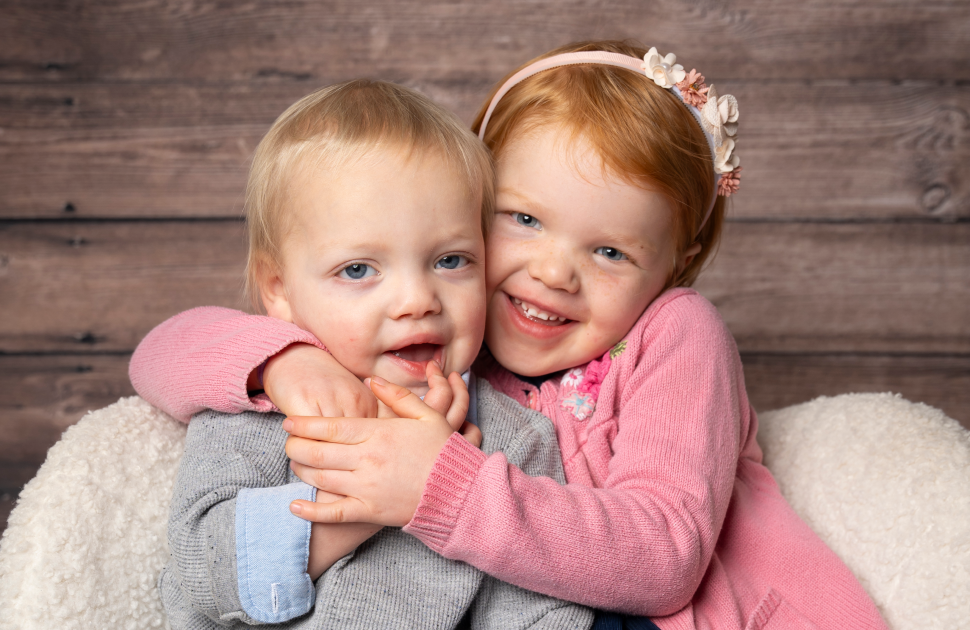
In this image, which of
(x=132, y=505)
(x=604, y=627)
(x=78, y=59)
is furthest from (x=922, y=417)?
(x=78, y=59)

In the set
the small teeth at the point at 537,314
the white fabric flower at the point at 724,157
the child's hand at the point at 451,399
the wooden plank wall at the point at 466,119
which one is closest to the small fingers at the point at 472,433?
the child's hand at the point at 451,399

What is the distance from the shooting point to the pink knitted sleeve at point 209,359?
37.8 inches

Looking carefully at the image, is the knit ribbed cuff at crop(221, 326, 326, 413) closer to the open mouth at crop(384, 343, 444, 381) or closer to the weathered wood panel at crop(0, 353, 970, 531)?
the open mouth at crop(384, 343, 444, 381)

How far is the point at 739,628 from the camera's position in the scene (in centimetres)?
100

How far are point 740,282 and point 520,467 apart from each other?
110 cm

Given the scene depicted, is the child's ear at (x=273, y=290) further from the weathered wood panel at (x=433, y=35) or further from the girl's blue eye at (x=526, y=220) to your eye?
the weathered wood panel at (x=433, y=35)

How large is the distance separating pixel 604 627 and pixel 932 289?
4.73ft

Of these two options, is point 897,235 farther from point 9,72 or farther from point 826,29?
point 9,72

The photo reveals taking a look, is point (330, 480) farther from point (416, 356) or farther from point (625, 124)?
point (625, 124)

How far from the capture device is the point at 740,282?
76.0 inches

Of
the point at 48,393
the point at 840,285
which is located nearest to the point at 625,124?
the point at 840,285

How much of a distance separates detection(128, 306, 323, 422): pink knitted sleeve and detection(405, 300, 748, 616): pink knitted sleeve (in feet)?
0.84

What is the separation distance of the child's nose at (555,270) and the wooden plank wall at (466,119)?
2.58ft

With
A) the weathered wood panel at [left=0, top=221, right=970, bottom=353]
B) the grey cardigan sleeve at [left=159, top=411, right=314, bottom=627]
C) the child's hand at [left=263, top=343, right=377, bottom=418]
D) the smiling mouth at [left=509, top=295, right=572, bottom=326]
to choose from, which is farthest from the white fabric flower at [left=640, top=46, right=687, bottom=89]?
Result: the weathered wood panel at [left=0, top=221, right=970, bottom=353]
